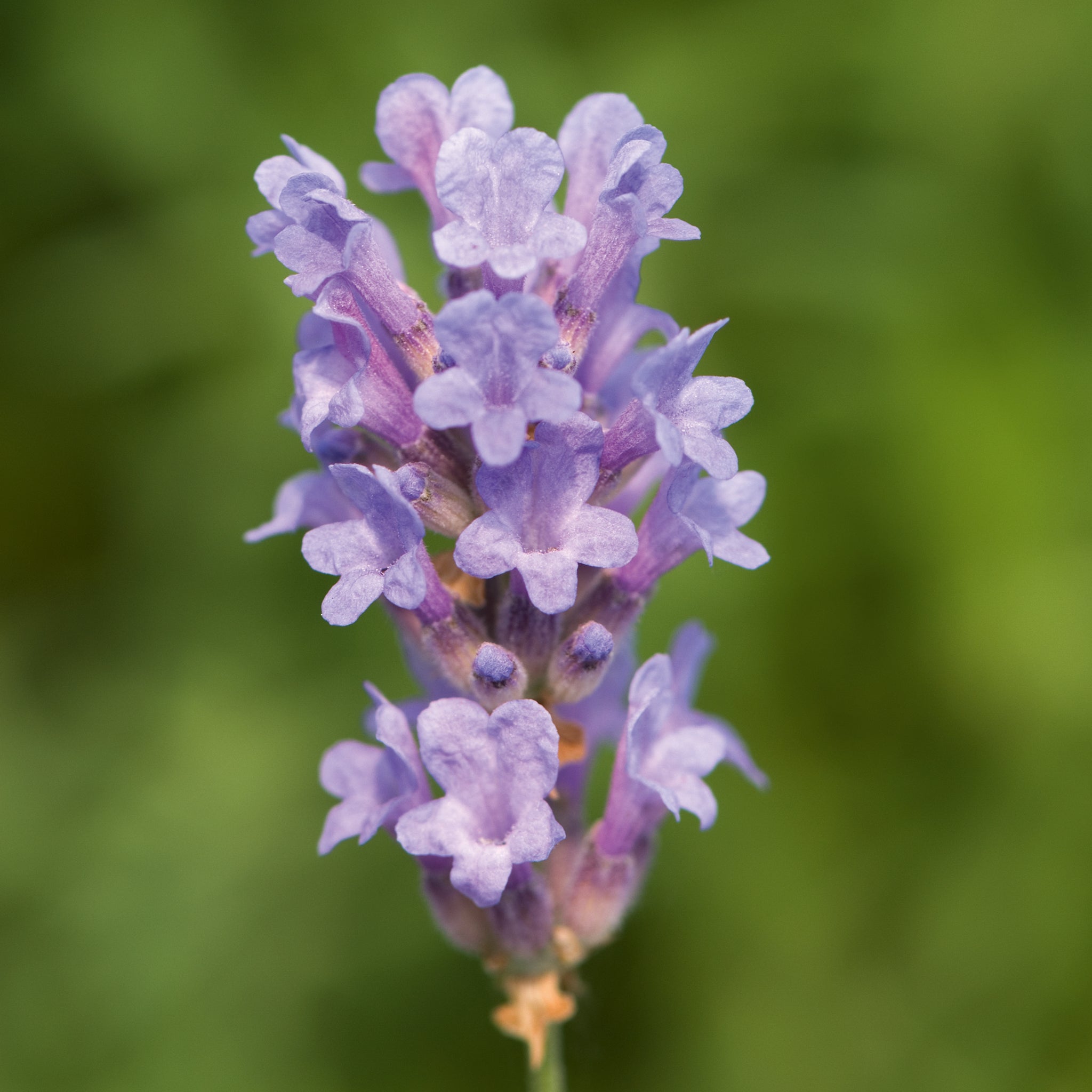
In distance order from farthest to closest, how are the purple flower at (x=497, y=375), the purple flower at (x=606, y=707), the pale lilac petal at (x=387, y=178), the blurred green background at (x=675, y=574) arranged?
1. the blurred green background at (x=675, y=574)
2. the purple flower at (x=606, y=707)
3. the pale lilac petal at (x=387, y=178)
4. the purple flower at (x=497, y=375)

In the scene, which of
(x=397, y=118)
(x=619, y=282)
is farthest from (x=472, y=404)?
(x=397, y=118)

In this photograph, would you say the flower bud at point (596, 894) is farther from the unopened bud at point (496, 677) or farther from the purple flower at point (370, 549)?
the purple flower at point (370, 549)

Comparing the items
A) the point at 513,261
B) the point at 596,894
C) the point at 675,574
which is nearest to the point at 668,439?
the point at 513,261

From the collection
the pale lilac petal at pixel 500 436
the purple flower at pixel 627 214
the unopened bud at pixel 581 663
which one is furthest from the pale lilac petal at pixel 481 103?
the unopened bud at pixel 581 663

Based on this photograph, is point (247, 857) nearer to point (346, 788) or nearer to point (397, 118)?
point (346, 788)

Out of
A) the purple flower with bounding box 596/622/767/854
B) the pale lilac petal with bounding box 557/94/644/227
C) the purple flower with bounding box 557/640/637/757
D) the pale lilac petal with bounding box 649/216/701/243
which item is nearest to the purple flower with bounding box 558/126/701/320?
the pale lilac petal with bounding box 649/216/701/243

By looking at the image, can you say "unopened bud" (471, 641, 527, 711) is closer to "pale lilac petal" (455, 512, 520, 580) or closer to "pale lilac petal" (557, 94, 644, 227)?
"pale lilac petal" (455, 512, 520, 580)

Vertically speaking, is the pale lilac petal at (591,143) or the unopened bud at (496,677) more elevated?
the pale lilac petal at (591,143)
